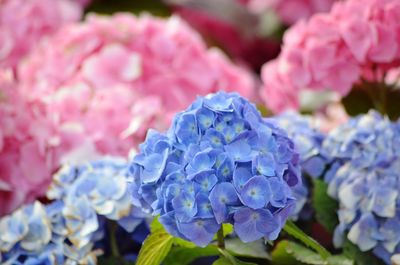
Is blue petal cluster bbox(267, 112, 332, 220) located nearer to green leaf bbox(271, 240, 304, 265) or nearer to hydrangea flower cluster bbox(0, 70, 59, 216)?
green leaf bbox(271, 240, 304, 265)

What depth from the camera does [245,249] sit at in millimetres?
869

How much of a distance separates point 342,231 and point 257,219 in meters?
0.20

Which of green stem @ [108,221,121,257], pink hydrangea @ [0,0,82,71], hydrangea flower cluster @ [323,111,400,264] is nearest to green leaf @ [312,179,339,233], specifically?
hydrangea flower cluster @ [323,111,400,264]

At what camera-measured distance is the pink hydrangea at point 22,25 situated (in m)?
1.30

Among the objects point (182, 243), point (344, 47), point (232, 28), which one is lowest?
point (232, 28)

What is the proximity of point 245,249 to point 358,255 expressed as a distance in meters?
0.13

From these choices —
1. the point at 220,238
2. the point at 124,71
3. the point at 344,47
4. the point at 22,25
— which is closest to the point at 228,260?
the point at 220,238

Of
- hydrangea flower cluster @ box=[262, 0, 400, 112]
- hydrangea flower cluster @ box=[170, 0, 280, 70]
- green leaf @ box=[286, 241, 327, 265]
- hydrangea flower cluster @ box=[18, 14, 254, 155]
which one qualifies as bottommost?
hydrangea flower cluster @ box=[170, 0, 280, 70]

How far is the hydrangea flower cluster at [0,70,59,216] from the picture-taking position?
3.44ft

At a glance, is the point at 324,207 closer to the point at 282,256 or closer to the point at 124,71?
the point at 282,256

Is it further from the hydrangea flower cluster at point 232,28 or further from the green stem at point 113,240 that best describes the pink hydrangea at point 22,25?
the green stem at point 113,240

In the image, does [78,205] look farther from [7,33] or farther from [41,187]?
[7,33]

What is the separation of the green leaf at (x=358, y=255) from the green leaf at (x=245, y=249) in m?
0.09

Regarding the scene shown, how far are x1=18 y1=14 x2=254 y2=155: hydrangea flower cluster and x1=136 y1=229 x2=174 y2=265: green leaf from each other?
342 millimetres
